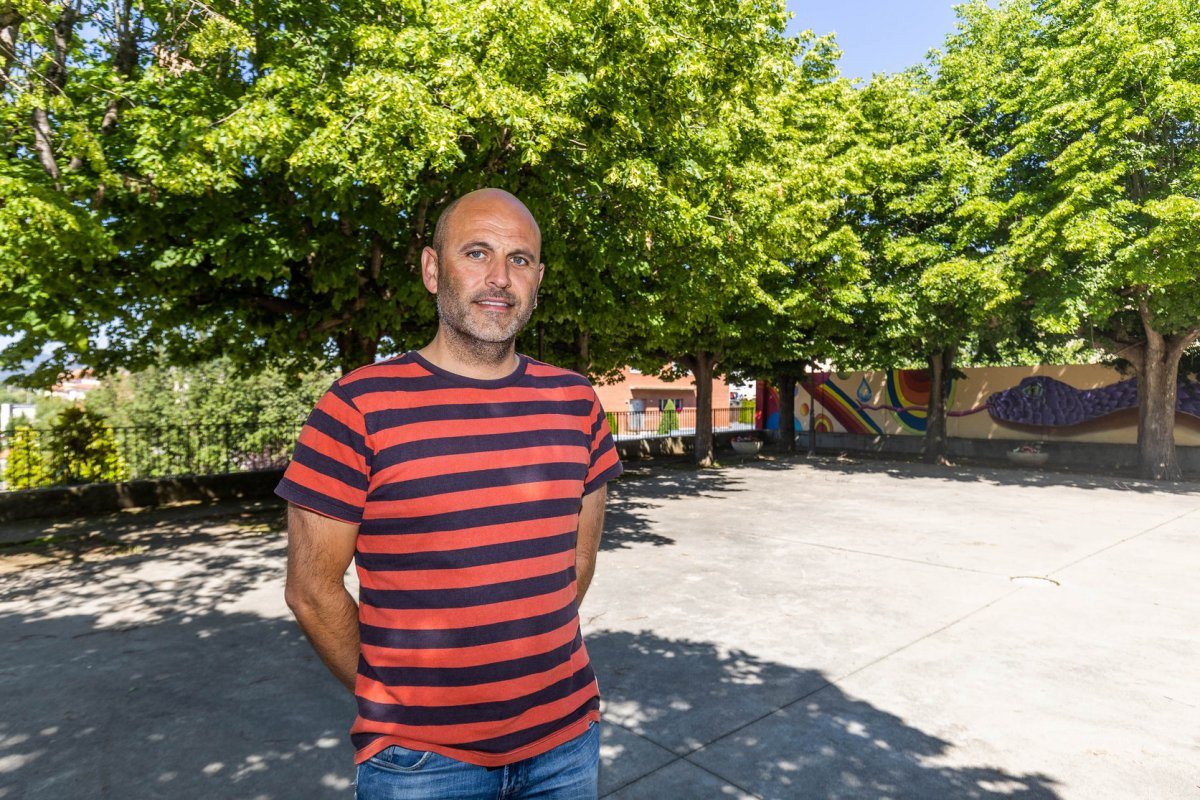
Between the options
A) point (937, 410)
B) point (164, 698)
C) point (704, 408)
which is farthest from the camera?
point (937, 410)

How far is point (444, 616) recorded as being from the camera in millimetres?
1633

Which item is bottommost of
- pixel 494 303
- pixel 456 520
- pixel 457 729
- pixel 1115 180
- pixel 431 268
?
pixel 457 729

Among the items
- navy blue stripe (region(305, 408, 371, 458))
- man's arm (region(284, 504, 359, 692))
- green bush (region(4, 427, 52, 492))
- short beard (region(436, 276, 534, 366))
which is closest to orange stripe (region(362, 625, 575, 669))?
man's arm (region(284, 504, 359, 692))

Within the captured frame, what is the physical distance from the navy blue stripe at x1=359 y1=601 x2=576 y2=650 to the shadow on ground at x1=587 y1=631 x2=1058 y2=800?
7.93 feet

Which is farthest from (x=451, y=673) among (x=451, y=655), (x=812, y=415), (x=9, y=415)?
(x=812, y=415)

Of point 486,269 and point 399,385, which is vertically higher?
point 486,269

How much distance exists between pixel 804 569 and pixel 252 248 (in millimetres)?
7958

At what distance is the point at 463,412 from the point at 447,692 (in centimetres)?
65

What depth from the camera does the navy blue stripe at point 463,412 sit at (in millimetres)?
1648

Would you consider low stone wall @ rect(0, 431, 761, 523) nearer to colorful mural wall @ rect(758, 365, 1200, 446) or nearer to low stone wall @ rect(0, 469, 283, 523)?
low stone wall @ rect(0, 469, 283, 523)

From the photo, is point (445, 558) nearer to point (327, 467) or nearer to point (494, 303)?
point (327, 467)

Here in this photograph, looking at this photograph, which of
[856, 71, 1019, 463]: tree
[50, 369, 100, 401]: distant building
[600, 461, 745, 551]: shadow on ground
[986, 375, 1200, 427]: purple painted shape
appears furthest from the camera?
[986, 375, 1200, 427]: purple painted shape

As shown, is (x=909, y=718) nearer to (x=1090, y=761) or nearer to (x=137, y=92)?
(x=1090, y=761)

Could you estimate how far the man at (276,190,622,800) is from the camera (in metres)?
1.61
